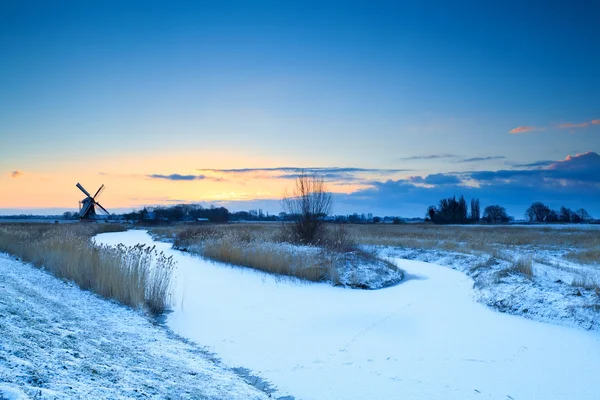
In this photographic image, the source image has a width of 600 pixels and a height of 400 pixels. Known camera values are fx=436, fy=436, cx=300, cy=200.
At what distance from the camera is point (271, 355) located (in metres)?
6.92

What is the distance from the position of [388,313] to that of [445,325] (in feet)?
4.57

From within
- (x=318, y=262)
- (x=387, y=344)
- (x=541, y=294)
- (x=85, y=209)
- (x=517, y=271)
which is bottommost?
(x=387, y=344)

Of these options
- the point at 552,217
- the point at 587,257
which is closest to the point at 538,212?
the point at 552,217

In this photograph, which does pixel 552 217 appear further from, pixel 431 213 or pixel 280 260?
pixel 280 260

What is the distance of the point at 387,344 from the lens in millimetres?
7445

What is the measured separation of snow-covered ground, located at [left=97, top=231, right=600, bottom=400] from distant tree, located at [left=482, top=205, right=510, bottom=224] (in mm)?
91617

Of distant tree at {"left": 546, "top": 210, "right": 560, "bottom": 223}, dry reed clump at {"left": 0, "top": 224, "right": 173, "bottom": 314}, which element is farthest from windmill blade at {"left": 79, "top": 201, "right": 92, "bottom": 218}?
distant tree at {"left": 546, "top": 210, "right": 560, "bottom": 223}

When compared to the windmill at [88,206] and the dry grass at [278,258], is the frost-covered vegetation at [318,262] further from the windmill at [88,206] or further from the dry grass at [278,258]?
the windmill at [88,206]

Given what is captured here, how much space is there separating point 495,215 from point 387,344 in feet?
333

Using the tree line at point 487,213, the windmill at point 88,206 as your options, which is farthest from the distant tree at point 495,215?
the windmill at point 88,206

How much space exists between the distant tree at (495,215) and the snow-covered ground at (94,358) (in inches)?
3828

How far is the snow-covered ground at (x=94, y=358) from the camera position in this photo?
357 cm

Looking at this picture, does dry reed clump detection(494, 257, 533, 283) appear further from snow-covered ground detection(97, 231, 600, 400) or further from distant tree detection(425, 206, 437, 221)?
distant tree detection(425, 206, 437, 221)

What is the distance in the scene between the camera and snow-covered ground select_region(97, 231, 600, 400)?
5.65 m
